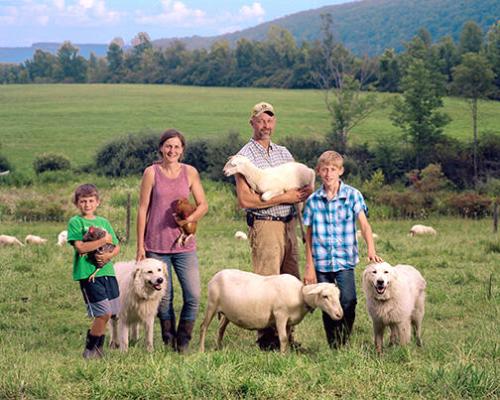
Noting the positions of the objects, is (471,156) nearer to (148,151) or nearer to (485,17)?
(148,151)

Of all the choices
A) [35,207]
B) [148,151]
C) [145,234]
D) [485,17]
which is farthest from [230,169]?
[485,17]

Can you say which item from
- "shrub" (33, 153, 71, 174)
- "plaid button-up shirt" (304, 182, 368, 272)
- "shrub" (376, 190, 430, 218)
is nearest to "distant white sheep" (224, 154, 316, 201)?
"plaid button-up shirt" (304, 182, 368, 272)

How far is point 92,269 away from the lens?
22.8ft

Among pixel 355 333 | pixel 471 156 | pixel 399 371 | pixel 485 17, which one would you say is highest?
pixel 485 17

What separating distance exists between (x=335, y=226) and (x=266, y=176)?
0.92 metres

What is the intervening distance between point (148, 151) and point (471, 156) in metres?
24.4

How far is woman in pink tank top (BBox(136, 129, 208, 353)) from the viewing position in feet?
23.9

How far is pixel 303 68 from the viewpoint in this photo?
101812 mm

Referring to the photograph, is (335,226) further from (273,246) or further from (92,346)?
(92,346)

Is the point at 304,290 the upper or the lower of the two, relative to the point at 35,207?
upper

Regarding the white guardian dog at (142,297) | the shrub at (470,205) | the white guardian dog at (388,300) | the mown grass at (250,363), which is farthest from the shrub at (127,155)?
the white guardian dog at (388,300)

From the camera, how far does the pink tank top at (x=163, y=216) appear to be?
7.28 metres

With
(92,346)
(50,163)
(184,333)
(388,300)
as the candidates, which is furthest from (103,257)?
(50,163)

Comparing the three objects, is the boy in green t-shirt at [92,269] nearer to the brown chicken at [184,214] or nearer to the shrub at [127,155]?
the brown chicken at [184,214]
